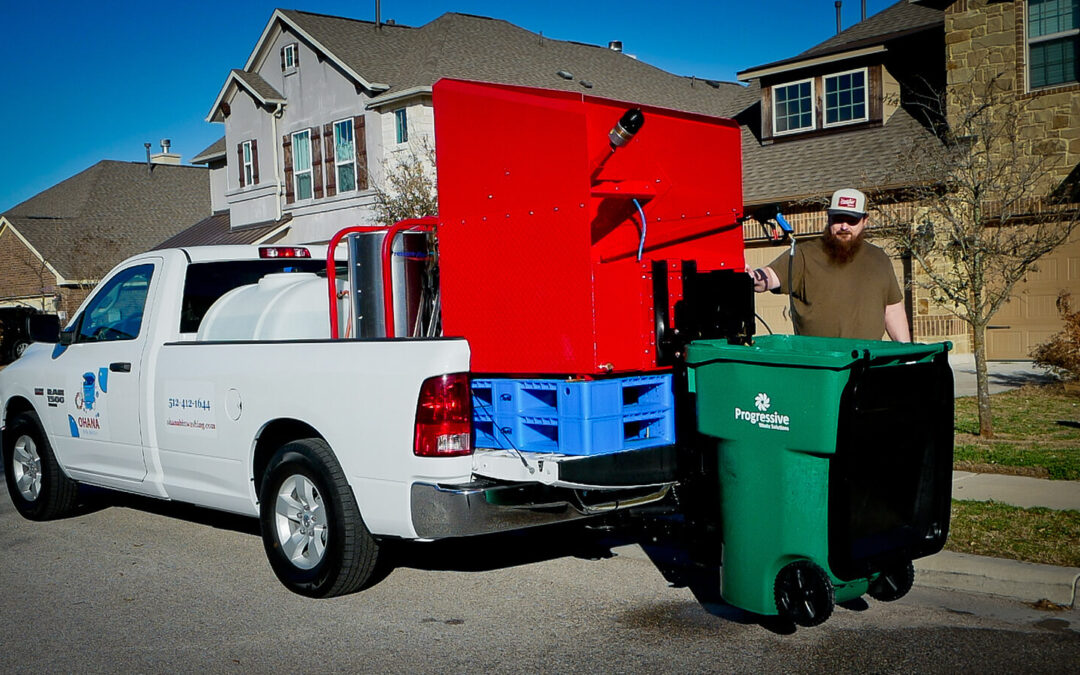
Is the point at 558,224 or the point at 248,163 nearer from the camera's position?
the point at 558,224

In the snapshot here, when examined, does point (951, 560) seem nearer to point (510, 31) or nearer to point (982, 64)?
point (982, 64)

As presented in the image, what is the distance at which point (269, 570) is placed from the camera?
6.64 m

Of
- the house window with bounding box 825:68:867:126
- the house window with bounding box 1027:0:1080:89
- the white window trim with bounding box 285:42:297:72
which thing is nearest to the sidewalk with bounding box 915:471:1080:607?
the house window with bounding box 1027:0:1080:89

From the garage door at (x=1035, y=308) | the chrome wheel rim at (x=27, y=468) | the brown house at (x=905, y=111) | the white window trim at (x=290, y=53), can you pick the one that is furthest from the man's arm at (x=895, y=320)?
the white window trim at (x=290, y=53)

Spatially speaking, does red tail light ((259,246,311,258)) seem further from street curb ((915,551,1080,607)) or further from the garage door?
the garage door

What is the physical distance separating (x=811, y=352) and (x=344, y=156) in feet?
78.1

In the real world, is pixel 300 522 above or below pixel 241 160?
below

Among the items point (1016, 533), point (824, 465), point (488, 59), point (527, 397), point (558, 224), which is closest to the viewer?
point (824, 465)

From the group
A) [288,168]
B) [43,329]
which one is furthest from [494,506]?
[288,168]

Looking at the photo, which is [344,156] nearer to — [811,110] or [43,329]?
[811,110]

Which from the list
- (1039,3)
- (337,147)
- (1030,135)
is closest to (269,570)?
(1030,135)

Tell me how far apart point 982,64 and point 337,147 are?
1603 centimetres

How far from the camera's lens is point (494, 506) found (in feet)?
17.4

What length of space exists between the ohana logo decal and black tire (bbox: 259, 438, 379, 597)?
7.12 ft
